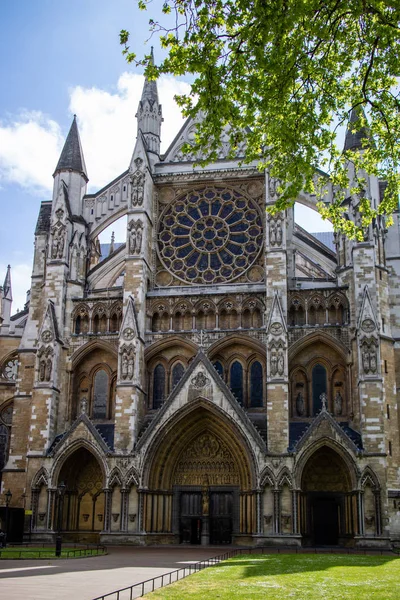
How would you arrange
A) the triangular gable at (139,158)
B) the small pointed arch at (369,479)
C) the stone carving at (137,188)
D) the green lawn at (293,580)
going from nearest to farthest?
the green lawn at (293,580), the small pointed arch at (369,479), the stone carving at (137,188), the triangular gable at (139,158)

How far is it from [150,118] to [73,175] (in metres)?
5.84

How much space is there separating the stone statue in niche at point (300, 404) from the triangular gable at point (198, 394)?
3.13 metres

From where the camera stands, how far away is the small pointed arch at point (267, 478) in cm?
3450

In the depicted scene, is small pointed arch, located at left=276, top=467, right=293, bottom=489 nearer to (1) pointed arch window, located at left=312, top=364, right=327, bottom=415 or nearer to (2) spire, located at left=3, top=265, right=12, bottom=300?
(1) pointed arch window, located at left=312, top=364, right=327, bottom=415

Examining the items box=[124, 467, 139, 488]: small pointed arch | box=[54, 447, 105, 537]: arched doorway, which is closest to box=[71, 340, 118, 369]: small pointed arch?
box=[54, 447, 105, 537]: arched doorway

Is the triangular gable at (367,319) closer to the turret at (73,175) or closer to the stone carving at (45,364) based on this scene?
the stone carving at (45,364)

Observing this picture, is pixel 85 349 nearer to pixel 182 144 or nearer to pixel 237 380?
pixel 237 380

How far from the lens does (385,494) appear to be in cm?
3328

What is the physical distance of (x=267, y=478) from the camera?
34562 millimetres

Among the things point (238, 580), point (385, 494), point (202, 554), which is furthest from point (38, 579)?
point (385, 494)

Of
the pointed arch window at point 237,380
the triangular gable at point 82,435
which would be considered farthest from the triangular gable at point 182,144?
the triangular gable at point 82,435

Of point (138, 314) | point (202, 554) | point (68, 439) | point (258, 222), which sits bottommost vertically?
point (202, 554)

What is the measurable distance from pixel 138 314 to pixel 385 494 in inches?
597

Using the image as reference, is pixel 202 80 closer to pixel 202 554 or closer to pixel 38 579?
pixel 38 579
